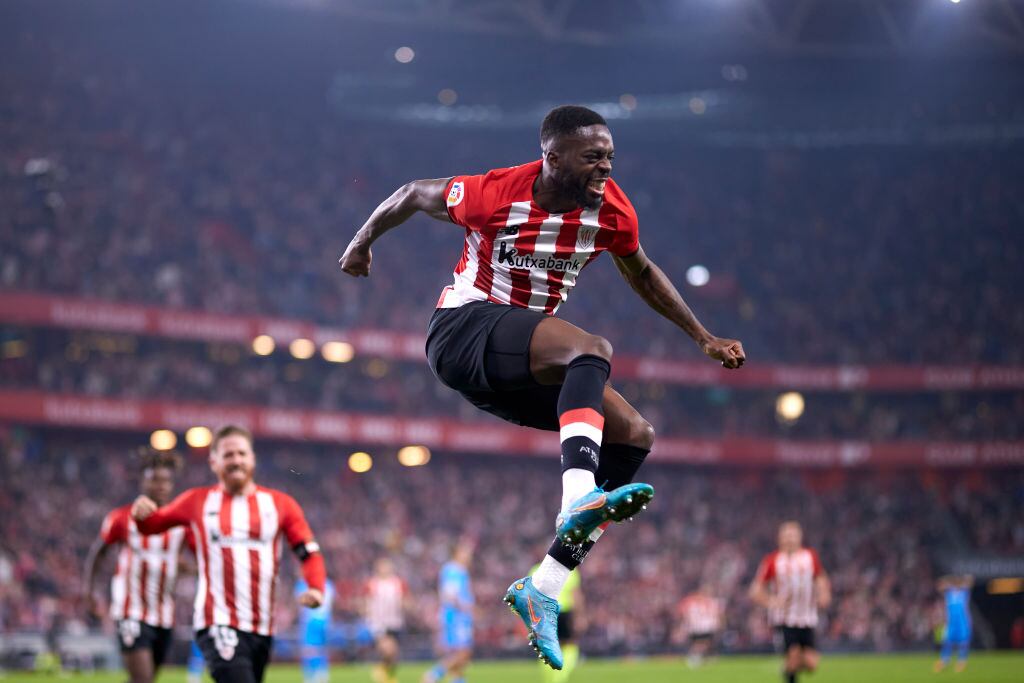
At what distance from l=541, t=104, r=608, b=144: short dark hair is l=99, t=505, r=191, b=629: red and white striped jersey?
578 cm

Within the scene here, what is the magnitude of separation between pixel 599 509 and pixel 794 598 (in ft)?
33.5

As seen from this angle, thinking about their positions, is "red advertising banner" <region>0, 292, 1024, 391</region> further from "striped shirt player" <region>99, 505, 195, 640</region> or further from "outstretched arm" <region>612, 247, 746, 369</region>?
"outstretched arm" <region>612, 247, 746, 369</region>

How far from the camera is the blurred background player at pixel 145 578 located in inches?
372

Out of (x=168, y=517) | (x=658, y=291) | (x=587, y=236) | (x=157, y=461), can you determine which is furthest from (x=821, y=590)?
(x=587, y=236)

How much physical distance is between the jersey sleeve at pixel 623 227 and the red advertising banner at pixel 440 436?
25.1m

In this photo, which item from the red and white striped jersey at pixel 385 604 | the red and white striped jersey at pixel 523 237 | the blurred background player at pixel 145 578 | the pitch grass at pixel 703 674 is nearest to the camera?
the red and white striped jersey at pixel 523 237

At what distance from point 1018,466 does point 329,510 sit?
2119 centimetres

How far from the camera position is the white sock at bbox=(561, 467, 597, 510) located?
4.81 m

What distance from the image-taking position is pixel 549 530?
34031mm

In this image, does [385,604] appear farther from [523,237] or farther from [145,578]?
[523,237]

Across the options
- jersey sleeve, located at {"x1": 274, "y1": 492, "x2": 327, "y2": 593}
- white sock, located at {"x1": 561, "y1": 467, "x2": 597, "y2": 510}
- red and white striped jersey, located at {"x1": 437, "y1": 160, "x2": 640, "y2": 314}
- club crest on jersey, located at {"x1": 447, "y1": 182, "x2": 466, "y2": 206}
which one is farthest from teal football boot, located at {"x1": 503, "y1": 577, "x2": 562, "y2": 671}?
jersey sleeve, located at {"x1": 274, "y1": 492, "x2": 327, "y2": 593}

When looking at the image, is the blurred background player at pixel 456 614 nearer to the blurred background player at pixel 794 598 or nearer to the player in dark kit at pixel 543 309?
the blurred background player at pixel 794 598

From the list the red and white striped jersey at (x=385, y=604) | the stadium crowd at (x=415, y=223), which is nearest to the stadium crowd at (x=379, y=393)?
the stadium crowd at (x=415, y=223)

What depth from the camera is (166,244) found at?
106 ft
